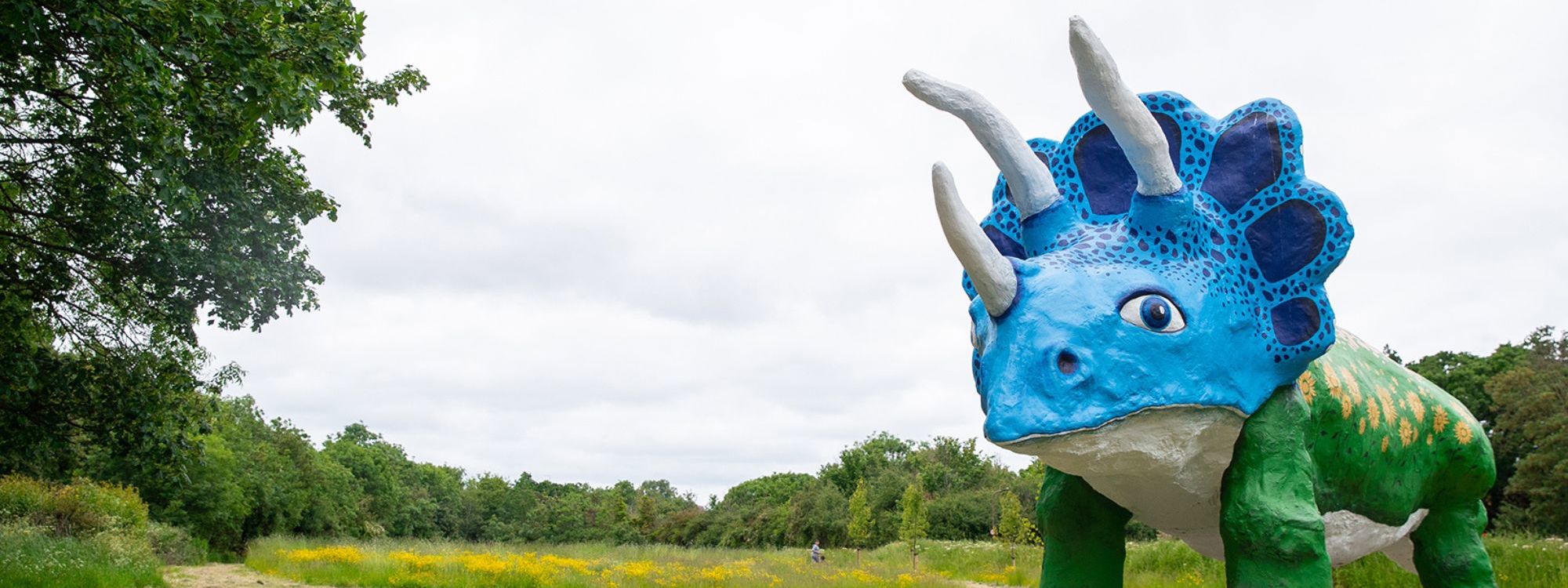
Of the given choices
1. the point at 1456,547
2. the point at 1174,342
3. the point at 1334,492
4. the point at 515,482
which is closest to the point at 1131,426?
the point at 1174,342

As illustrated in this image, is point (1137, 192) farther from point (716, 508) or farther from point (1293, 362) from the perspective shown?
point (716, 508)

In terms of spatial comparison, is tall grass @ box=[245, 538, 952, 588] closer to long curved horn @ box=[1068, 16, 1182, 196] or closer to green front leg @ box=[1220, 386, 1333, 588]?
green front leg @ box=[1220, 386, 1333, 588]

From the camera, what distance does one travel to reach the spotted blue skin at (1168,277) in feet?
8.87

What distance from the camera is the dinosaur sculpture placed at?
274 centimetres

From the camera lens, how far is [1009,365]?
276 cm

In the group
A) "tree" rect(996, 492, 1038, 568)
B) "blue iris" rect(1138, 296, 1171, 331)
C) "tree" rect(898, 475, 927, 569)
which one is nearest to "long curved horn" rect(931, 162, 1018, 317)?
"blue iris" rect(1138, 296, 1171, 331)

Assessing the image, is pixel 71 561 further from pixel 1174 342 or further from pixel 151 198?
pixel 1174 342

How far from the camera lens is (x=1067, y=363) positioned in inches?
106

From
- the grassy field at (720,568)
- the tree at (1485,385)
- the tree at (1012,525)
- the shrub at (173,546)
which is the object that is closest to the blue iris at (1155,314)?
the grassy field at (720,568)

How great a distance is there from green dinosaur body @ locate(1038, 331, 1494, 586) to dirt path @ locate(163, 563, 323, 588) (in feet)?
48.6

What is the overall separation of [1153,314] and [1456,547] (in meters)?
2.56

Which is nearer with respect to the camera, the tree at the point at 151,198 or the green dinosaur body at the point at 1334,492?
the green dinosaur body at the point at 1334,492

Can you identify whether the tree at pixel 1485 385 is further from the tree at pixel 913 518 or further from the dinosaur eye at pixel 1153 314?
the dinosaur eye at pixel 1153 314

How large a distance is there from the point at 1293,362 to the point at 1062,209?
87 centimetres
